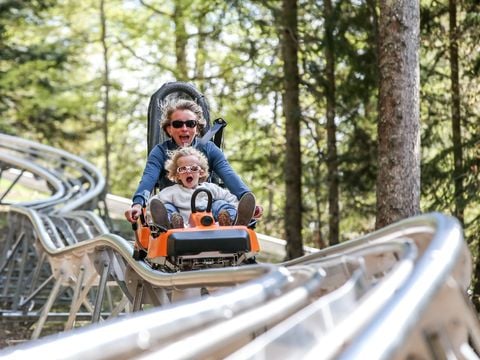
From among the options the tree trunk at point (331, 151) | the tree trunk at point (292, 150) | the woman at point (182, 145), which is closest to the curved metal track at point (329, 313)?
the woman at point (182, 145)

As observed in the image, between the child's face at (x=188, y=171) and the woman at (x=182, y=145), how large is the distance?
38 cm

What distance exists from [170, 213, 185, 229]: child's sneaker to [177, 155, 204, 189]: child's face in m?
0.46

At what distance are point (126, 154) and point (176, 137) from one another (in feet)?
68.0

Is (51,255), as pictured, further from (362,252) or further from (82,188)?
(362,252)

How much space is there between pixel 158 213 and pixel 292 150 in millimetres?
10581

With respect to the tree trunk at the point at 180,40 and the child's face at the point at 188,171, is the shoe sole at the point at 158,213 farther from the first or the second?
the tree trunk at the point at 180,40

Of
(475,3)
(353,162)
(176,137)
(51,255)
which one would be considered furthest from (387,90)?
(353,162)

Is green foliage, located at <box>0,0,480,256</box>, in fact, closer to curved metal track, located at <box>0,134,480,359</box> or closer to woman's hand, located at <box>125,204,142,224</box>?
woman's hand, located at <box>125,204,142,224</box>

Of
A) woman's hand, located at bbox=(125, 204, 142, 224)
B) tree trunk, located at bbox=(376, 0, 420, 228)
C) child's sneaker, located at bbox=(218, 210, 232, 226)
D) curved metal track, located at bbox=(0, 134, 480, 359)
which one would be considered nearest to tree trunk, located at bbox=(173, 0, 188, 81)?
tree trunk, located at bbox=(376, 0, 420, 228)

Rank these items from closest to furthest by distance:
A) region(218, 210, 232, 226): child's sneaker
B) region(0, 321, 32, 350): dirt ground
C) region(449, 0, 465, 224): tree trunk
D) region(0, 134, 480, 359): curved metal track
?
1. region(0, 134, 480, 359): curved metal track
2. region(218, 210, 232, 226): child's sneaker
3. region(0, 321, 32, 350): dirt ground
4. region(449, 0, 465, 224): tree trunk

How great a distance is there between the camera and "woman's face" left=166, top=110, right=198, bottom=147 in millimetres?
6945

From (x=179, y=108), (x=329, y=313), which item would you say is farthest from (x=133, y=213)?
(x=329, y=313)

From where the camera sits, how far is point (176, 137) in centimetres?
698

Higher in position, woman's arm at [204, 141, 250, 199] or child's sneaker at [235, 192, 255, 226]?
woman's arm at [204, 141, 250, 199]
